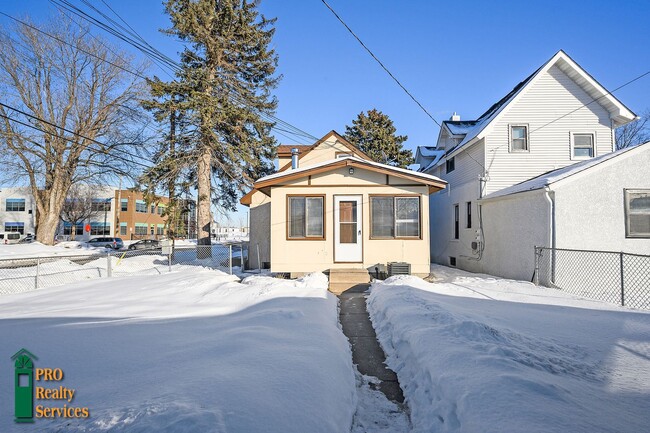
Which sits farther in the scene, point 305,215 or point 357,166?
point 305,215

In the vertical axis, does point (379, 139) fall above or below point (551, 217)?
above

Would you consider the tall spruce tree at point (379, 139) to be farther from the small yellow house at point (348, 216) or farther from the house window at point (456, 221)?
the small yellow house at point (348, 216)

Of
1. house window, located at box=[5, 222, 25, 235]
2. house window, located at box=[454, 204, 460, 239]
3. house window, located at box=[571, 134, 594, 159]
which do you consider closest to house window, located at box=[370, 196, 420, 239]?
house window, located at box=[454, 204, 460, 239]

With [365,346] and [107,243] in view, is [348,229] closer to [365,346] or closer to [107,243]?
[365,346]

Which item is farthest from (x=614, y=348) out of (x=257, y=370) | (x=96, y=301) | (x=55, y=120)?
(x=55, y=120)

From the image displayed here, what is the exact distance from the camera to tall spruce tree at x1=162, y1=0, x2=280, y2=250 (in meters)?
17.1

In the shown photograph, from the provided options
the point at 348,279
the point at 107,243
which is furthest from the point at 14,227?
the point at 348,279

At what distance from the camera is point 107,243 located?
32938 millimetres

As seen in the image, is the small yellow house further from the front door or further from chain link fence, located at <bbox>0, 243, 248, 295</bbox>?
chain link fence, located at <bbox>0, 243, 248, 295</bbox>

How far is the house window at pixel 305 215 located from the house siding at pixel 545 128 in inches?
267

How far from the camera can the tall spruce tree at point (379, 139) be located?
101 feet

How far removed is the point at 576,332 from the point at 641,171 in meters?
7.45

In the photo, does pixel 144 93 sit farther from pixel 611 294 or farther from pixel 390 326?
pixel 611 294

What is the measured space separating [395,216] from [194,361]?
7.67 metres
